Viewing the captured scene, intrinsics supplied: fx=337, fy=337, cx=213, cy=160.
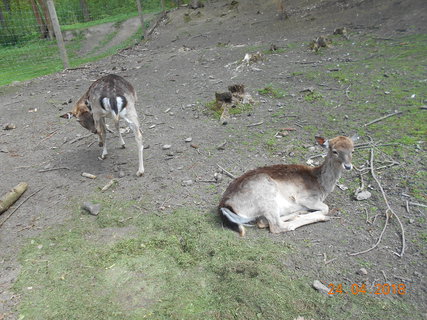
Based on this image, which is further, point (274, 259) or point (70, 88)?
point (70, 88)

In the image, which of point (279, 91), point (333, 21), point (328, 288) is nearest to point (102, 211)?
point (328, 288)

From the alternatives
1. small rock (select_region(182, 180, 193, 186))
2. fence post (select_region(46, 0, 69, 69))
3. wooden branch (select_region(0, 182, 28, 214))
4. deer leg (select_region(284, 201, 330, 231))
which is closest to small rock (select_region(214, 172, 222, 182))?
small rock (select_region(182, 180, 193, 186))

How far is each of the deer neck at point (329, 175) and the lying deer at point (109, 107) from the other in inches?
117

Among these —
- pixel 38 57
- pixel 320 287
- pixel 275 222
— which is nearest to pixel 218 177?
pixel 275 222

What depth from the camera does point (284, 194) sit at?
15.0ft

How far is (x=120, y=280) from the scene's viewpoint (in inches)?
140

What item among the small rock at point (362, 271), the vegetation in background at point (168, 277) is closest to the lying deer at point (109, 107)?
the vegetation in background at point (168, 277)

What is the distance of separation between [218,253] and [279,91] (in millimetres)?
5406

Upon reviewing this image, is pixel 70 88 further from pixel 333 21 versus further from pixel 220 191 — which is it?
pixel 333 21

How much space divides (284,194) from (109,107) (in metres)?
3.40

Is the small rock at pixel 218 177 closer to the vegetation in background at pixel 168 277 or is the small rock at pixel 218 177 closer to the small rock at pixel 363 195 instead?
the vegetation in background at pixel 168 277

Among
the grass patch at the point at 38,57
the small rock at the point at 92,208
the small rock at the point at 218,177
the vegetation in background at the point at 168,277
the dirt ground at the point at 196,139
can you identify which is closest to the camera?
the vegetation in background at the point at 168,277

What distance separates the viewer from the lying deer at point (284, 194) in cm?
427

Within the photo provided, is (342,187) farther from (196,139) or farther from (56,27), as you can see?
(56,27)
